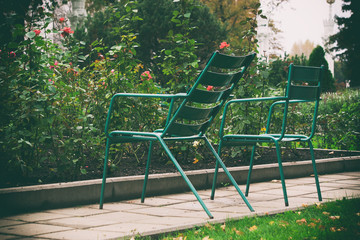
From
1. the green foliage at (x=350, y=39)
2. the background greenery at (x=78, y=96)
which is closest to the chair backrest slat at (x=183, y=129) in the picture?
the background greenery at (x=78, y=96)

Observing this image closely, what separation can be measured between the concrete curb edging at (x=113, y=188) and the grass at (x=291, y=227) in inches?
53.4

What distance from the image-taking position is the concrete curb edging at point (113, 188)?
11.3ft

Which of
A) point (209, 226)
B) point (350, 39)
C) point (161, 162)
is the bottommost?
point (161, 162)

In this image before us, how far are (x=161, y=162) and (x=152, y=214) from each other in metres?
1.86

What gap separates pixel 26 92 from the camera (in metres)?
3.81

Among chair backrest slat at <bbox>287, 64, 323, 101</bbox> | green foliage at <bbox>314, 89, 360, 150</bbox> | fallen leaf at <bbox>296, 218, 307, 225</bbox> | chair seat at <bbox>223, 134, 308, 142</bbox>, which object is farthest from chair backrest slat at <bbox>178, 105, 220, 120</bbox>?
green foliage at <bbox>314, 89, 360, 150</bbox>

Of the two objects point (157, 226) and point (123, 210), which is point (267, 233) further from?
point (123, 210)

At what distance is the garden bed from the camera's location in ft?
13.4

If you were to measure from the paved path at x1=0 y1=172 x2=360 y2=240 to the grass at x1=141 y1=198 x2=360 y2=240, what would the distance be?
0.10 m

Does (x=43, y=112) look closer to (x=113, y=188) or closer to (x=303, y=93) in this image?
(x=113, y=188)

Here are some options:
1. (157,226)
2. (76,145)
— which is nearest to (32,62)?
(76,145)

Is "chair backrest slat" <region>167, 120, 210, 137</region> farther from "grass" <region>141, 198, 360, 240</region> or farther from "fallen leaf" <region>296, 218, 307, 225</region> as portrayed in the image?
"fallen leaf" <region>296, 218, 307, 225</region>

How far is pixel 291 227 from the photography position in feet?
9.04

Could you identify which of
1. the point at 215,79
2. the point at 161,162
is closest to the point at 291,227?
the point at 215,79
